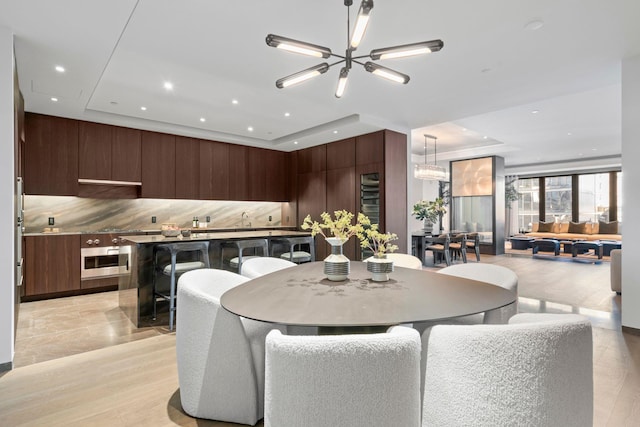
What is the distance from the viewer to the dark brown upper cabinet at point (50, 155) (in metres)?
4.86

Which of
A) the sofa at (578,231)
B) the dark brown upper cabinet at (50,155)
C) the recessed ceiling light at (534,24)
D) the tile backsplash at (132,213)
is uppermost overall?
the recessed ceiling light at (534,24)

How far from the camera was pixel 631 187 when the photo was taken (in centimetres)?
342

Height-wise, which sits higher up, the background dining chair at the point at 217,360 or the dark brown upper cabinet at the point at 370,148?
the dark brown upper cabinet at the point at 370,148

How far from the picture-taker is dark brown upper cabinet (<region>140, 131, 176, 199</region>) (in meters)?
5.89

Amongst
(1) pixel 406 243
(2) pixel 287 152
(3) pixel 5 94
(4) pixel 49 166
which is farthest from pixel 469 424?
(2) pixel 287 152

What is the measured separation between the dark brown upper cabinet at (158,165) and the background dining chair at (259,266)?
407 cm

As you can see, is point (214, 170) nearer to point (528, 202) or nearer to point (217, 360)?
point (217, 360)

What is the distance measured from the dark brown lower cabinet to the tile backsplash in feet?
2.38

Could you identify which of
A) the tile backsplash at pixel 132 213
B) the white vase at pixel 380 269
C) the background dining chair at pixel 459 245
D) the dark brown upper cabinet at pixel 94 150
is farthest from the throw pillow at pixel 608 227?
the dark brown upper cabinet at pixel 94 150

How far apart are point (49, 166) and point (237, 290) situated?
4931 millimetres

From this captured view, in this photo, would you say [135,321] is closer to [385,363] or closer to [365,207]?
[385,363]

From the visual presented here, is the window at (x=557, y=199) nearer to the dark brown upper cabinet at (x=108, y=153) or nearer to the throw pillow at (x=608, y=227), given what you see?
the throw pillow at (x=608, y=227)

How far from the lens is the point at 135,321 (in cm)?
360

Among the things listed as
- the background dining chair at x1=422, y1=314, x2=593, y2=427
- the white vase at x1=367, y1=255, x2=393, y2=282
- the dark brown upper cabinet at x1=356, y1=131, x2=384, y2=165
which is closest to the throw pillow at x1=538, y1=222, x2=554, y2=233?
the dark brown upper cabinet at x1=356, y1=131, x2=384, y2=165
